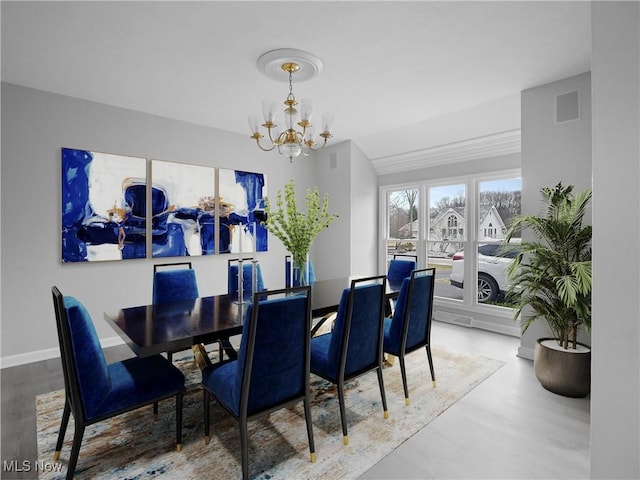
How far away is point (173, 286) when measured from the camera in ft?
10.2

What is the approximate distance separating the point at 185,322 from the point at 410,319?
1.64 m

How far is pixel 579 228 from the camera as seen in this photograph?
2887 millimetres

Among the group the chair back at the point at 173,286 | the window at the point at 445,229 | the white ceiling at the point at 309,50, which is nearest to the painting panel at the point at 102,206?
the white ceiling at the point at 309,50

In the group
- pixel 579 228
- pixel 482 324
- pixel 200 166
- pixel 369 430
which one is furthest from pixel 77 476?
pixel 482 324

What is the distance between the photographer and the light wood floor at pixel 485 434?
1885 millimetres

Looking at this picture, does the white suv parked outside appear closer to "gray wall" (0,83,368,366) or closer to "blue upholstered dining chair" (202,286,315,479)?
"blue upholstered dining chair" (202,286,315,479)

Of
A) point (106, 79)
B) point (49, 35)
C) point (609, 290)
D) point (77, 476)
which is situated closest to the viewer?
point (609, 290)

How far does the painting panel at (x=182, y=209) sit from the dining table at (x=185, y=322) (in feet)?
5.58

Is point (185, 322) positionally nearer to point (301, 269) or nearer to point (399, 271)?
point (301, 269)

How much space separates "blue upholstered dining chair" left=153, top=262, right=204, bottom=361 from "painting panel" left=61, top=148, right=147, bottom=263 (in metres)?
1.15

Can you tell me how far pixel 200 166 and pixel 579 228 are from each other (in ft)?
13.7

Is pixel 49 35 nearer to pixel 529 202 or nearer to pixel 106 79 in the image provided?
pixel 106 79

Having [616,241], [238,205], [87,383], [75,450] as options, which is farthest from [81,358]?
[238,205]

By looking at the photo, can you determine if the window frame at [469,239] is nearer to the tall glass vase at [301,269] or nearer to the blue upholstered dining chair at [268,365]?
the tall glass vase at [301,269]
